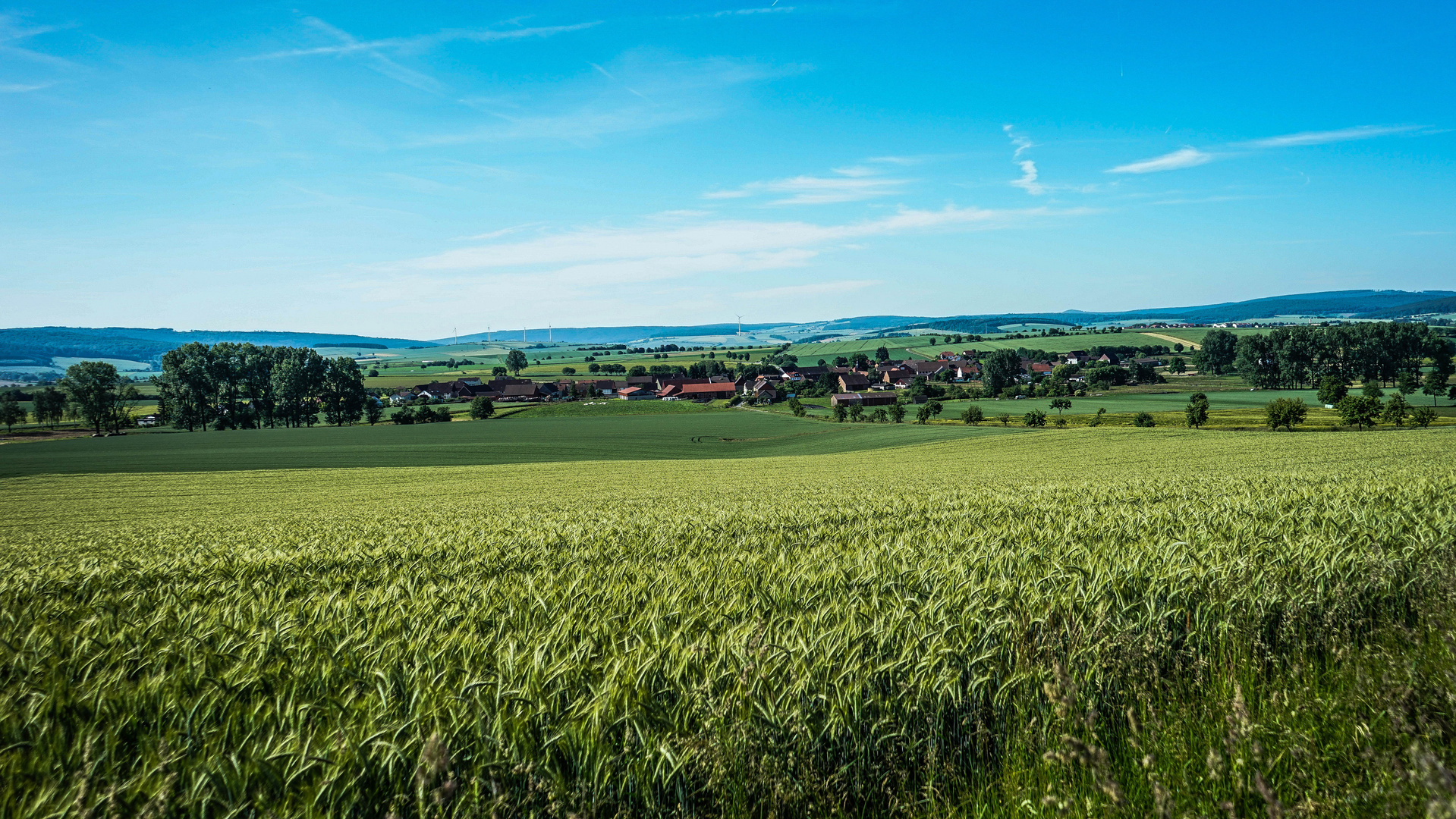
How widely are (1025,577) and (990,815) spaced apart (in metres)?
2.68

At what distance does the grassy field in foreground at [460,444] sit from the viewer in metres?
53.5

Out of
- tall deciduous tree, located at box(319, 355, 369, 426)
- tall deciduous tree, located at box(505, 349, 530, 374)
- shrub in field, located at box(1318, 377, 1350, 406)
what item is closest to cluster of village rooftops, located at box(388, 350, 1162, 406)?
tall deciduous tree, located at box(319, 355, 369, 426)

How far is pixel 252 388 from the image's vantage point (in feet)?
318

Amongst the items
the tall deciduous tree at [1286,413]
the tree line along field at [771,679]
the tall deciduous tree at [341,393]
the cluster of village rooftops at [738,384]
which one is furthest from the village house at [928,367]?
the tree line along field at [771,679]

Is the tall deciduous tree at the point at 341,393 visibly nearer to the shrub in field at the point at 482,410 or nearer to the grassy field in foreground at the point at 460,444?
the grassy field in foreground at the point at 460,444

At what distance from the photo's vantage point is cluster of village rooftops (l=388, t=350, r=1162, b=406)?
139 metres

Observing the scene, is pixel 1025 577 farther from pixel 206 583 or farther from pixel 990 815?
pixel 206 583

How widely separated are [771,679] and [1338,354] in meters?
151

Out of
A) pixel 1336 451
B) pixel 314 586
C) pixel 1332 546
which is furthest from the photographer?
pixel 1336 451

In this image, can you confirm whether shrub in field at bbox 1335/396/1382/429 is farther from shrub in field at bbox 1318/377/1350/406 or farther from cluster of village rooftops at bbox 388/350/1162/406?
cluster of village rooftops at bbox 388/350/1162/406

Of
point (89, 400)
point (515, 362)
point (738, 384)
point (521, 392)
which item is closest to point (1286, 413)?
point (738, 384)

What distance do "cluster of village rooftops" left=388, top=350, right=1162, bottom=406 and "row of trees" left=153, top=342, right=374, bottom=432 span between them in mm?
23594

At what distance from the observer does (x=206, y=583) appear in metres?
6.71

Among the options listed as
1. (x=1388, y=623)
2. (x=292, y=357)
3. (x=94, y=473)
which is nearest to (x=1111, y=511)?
(x=1388, y=623)
